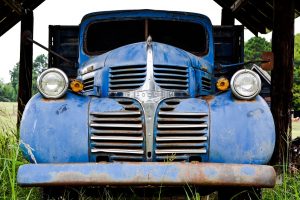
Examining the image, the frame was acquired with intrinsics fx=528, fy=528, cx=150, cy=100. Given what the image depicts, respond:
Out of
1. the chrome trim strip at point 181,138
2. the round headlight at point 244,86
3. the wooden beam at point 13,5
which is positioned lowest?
the chrome trim strip at point 181,138

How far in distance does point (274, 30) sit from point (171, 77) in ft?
11.6

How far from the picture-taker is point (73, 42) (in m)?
6.93

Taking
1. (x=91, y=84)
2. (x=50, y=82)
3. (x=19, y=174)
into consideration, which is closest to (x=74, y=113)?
(x=50, y=82)

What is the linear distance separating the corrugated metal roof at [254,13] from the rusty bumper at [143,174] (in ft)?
21.4

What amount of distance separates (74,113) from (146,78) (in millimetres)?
618

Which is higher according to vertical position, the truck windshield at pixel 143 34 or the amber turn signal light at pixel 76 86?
the truck windshield at pixel 143 34

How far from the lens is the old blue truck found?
3150 millimetres

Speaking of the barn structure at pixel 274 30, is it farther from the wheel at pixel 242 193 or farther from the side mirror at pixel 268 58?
the side mirror at pixel 268 58

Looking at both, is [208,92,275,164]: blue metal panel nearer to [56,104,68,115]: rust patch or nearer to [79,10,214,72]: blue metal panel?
[56,104,68,115]: rust patch

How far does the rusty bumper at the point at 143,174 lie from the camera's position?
312cm

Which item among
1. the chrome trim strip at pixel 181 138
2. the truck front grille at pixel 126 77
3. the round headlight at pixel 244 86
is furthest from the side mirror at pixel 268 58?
the chrome trim strip at pixel 181 138

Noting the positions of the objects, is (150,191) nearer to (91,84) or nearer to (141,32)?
(91,84)

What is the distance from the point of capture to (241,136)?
3.46 m

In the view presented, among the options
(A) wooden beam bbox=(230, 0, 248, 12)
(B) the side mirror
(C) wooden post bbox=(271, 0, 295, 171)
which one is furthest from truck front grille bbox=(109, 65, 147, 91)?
(A) wooden beam bbox=(230, 0, 248, 12)
